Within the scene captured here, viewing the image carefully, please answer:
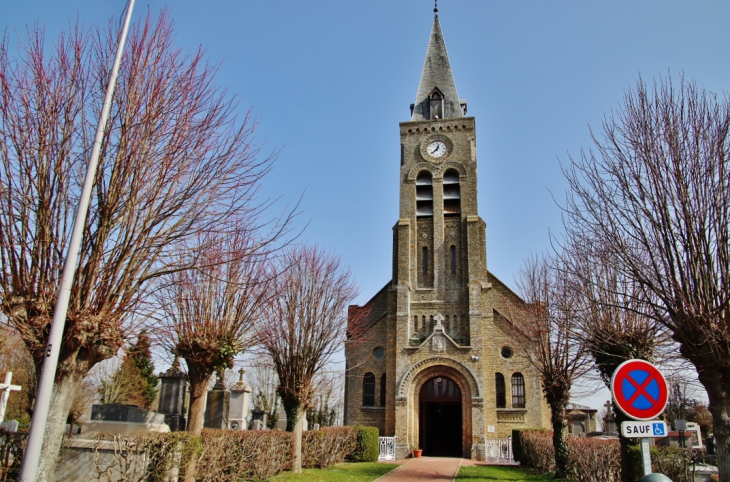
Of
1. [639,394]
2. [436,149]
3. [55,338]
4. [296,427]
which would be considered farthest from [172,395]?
[436,149]

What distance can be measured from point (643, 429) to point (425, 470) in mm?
16772

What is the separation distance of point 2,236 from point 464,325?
83.7ft

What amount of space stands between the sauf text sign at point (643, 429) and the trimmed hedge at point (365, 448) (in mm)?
20677

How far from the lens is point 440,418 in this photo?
3023cm

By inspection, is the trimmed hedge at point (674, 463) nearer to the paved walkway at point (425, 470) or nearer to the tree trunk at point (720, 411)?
the tree trunk at point (720, 411)

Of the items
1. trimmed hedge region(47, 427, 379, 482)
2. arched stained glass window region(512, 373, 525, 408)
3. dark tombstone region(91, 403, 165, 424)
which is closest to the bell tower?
arched stained glass window region(512, 373, 525, 408)

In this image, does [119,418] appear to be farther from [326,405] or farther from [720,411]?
[326,405]

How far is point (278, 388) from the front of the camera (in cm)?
1928

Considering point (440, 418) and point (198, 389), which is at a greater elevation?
point (198, 389)

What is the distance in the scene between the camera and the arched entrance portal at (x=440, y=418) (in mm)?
28781

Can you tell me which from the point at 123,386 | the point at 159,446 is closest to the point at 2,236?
the point at 159,446

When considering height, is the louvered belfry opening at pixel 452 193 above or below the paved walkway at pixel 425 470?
above

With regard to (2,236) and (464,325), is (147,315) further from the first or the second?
(464,325)

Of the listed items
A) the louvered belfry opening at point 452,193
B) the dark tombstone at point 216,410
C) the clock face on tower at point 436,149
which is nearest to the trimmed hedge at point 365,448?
the dark tombstone at point 216,410
